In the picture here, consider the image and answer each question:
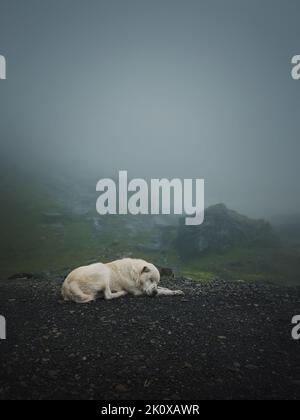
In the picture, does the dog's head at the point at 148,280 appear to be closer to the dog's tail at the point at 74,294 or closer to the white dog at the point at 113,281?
the white dog at the point at 113,281

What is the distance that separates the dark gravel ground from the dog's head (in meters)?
0.42

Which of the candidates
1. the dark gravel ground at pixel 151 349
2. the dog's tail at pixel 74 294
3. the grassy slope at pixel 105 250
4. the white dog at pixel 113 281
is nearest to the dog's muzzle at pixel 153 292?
the white dog at pixel 113 281

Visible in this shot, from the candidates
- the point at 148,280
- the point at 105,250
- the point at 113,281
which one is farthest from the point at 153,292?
the point at 105,250

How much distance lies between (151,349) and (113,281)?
5385mm

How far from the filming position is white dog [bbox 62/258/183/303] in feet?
48.8

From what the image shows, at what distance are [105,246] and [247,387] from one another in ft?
364

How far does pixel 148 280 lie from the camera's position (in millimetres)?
15609

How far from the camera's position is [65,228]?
139250 mm

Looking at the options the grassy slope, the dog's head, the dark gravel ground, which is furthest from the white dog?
the grassy slope

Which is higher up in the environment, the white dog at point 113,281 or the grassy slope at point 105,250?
the white dog at point 113,281

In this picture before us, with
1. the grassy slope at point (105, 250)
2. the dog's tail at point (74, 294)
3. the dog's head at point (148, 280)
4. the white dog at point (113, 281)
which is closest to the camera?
the dog's tail at point (74, 294)

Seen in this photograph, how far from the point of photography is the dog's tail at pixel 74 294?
14648 millimetres
